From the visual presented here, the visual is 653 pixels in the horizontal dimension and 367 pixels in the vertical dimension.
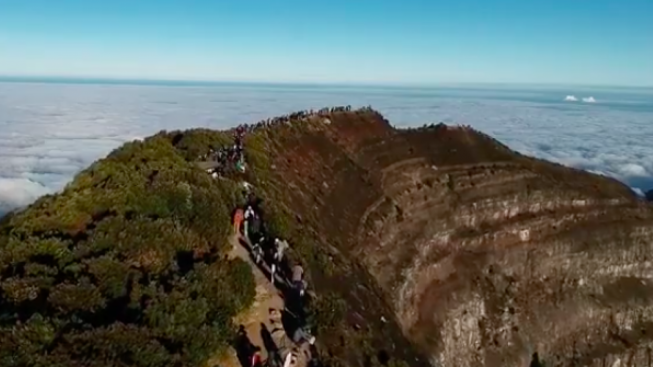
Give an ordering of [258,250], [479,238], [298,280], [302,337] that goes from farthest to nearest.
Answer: [479,238]
[258,250]
[298,280]
[302,337]

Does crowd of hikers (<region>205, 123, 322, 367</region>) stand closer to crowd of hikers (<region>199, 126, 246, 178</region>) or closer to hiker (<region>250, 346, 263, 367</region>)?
hiker (<region>250, 346, 263, 367</region>)

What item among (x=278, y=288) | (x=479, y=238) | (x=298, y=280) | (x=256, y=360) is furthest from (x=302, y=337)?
(x=479, y=238)

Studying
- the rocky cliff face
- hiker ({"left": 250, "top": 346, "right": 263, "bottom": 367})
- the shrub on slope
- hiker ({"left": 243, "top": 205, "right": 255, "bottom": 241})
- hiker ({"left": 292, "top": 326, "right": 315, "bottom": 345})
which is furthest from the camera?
the rocky cliff face

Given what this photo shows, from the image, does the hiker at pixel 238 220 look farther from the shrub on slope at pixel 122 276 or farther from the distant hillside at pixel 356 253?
the distant hillside at pixel 356 253

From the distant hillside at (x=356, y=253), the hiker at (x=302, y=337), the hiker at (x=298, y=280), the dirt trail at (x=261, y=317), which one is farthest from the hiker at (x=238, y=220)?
the hiker at (x=302, y=337)

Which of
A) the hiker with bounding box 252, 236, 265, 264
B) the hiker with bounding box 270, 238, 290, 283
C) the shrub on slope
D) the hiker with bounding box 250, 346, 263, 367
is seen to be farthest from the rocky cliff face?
the hiker with bounding box 250, 346, 263, 367

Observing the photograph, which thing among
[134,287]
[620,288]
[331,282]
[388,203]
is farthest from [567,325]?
[134,287]

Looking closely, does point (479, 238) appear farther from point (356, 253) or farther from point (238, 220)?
point (238, 220)
